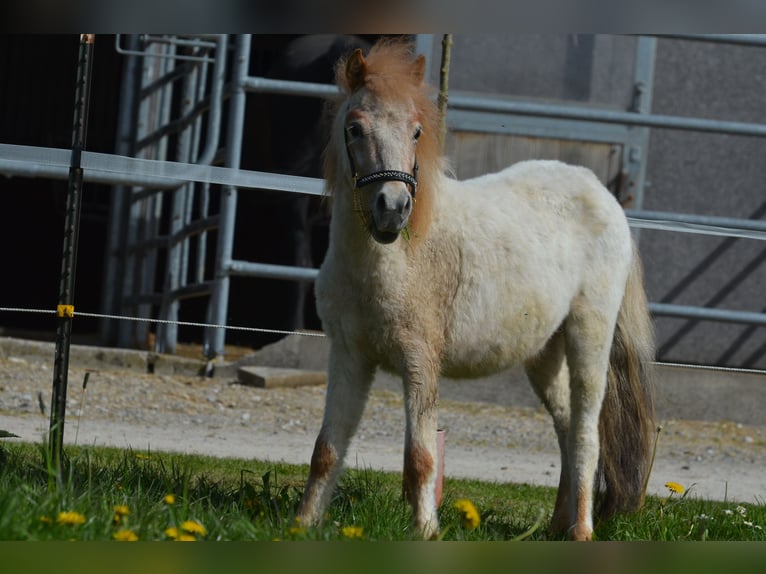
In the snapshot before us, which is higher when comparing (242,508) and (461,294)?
(461,294)

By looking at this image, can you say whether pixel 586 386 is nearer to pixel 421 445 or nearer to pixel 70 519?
pixel 421 445

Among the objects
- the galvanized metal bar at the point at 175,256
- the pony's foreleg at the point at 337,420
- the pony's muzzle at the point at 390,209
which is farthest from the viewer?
the galvanized metal bar at the point at 175,256

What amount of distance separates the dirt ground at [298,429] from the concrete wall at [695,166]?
121 cm

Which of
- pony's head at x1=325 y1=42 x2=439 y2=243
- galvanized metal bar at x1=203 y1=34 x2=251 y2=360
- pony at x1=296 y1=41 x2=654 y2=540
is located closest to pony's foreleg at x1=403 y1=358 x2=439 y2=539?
pony at x1=296 y1=41 x2=654 y2=540

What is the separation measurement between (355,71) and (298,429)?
148 inches

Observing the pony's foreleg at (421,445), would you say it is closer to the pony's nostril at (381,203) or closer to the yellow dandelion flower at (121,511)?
the pony's nostril at (381,203)

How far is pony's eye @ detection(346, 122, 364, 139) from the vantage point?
3.21m

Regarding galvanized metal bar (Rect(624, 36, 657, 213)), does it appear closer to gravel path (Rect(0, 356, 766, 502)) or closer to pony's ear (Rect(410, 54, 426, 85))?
gravel path (Rect(0, 356, 766, 502))

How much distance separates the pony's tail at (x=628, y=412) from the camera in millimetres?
4121

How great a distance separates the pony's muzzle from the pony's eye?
262mm

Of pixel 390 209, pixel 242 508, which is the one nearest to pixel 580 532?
pixel 242 508

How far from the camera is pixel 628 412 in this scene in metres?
4.25

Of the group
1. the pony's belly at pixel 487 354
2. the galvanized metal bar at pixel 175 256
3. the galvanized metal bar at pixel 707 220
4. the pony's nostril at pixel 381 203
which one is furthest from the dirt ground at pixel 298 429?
the pony's nostril at pixel 381 203
